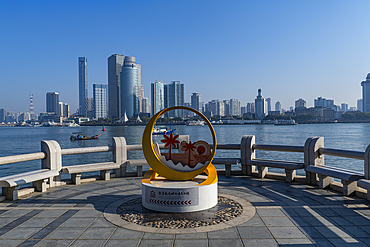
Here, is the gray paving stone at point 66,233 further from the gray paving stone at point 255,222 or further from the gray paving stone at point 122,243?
the gray paving stone at point 255,222

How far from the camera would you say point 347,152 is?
317 inches

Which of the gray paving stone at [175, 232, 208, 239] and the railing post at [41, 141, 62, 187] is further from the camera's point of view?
the railing post at [41, 141, 62, 187]

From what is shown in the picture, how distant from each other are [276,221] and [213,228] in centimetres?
141

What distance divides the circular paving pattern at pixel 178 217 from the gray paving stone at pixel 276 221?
0.36 m

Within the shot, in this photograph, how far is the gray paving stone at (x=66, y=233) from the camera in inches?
191

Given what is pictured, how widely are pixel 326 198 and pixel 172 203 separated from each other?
4287 mm

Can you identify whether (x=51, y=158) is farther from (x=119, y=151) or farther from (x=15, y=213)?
(x=15, y=213)

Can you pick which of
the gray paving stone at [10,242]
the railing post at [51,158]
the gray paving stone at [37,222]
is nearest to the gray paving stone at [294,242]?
the gray paving stone at [10,242]

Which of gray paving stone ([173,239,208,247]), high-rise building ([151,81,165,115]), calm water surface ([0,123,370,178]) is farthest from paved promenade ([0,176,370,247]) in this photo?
high-rise building ([151,81,165,115])

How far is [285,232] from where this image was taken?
5.04 meters

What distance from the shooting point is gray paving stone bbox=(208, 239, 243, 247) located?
4520 mm

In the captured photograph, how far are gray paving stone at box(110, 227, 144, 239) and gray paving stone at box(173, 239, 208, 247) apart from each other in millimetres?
729

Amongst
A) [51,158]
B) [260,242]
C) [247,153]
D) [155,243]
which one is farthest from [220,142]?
[155,243]

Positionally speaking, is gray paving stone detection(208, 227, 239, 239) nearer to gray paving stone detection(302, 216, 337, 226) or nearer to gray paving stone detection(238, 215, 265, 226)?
gray paving stone detection(238, 215, 265, 226)
